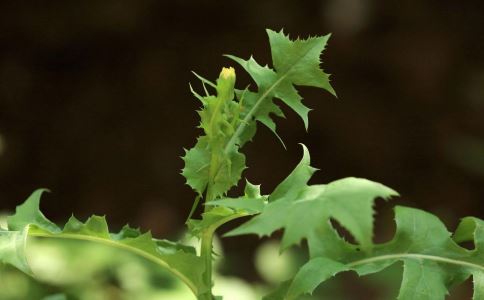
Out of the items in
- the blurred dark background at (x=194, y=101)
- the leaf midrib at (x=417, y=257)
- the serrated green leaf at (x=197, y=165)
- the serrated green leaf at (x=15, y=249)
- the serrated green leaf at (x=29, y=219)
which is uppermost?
the serrated green leaf at (x=197, y=165)

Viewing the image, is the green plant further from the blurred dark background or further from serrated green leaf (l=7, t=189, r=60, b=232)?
the blurred dark background

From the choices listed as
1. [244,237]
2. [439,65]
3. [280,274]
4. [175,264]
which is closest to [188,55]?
[244,237]

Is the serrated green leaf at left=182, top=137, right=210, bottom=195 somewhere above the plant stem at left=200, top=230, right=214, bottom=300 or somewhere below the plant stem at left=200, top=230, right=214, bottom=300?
above

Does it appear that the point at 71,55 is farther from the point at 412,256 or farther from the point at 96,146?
the point at 412,256

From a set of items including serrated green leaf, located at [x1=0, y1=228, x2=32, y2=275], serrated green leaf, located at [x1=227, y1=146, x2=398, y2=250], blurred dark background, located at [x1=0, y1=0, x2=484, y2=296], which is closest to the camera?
serrated green leaf, located at [x1=227, y1=146, x2=398, y2=250]

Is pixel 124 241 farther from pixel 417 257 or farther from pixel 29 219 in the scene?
pixel 417 257

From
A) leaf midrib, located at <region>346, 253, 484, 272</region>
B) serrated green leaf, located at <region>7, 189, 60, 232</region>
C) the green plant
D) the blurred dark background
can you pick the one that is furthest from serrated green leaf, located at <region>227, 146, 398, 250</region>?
the blurred dark background

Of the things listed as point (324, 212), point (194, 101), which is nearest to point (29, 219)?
point (324, 212)

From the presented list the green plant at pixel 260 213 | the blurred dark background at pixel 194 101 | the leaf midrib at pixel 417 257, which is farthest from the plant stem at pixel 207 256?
the blurred dark background at pixel 194 101

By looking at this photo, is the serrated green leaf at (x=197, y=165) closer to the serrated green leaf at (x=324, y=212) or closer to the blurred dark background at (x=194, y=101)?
the serrated green leaf at (x=324, y=212)
